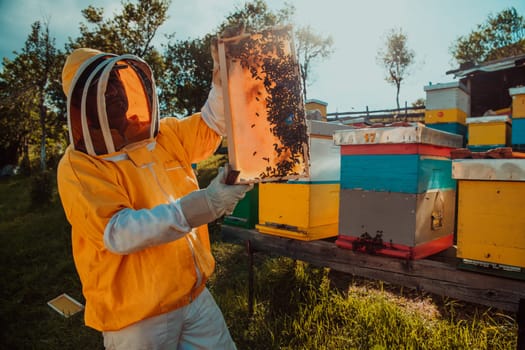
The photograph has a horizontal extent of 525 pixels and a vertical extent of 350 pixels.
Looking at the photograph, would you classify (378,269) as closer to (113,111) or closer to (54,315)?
(113,111)

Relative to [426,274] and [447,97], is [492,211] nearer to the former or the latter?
[426,274]

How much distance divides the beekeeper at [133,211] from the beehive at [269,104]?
0.21 metres

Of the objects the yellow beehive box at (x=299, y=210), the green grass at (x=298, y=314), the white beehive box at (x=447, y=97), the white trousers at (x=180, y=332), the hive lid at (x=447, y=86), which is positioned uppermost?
the hive lid at (x=447, y=86)

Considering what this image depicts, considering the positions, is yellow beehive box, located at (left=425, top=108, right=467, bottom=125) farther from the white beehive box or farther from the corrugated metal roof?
the corrugated metal roof

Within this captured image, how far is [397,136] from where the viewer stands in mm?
2480

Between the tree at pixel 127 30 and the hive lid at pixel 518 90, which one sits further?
the tree at pixel 127 30

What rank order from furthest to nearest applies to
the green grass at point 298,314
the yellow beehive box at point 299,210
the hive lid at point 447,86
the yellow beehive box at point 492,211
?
1. the hive lid at point 447,86
2. the yellow beehive box at point 299,210
3. the green grass at point 298,314
4. the yellow beehive box at point 492,211

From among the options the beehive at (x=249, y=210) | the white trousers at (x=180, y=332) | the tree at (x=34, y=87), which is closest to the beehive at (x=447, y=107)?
the beehive at (x=249, y=210)

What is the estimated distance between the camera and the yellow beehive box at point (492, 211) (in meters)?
2.08

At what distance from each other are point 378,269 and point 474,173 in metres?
0.89

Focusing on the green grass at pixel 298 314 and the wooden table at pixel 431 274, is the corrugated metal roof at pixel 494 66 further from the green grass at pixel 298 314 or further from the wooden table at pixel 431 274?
the wooden table at pixel 431 274

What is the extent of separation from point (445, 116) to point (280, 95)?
5.91 m

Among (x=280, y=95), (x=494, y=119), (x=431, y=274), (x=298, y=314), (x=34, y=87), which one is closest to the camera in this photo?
(x=280, y=95)

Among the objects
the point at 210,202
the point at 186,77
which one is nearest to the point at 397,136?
the point at 210,202
